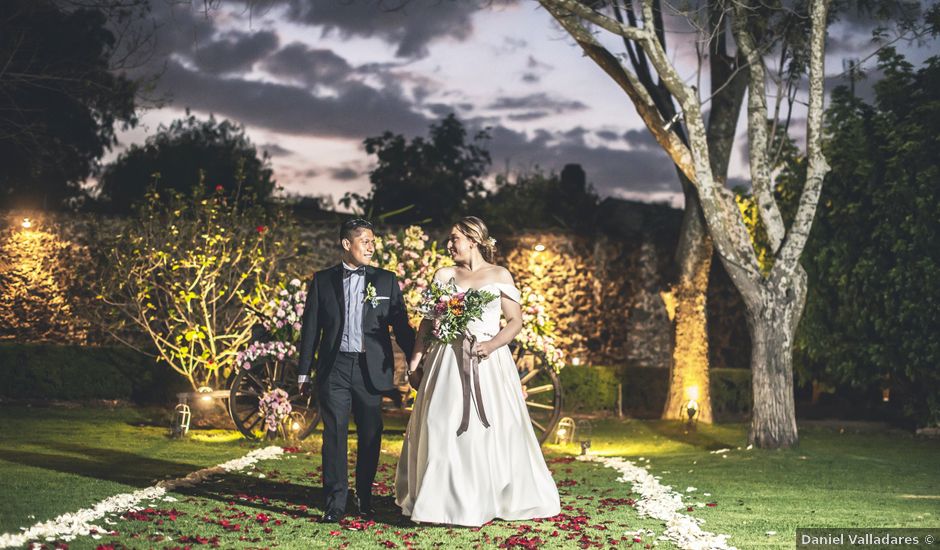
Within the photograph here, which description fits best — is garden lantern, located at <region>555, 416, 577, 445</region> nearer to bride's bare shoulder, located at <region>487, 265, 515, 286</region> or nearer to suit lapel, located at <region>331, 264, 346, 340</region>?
bride's bare shoulder, located at <region>487, 265, 515, 286</region>

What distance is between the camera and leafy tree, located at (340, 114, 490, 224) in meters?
25.4

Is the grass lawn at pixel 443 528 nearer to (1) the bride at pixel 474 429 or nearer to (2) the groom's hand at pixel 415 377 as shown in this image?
(1) the bride at pixel 474 429

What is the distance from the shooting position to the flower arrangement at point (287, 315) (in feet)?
33.1

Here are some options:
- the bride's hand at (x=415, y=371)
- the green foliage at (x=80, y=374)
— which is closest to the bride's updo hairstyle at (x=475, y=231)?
the bride's hand at (x=415, y=371)

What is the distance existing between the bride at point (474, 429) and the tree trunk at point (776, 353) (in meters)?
4.80

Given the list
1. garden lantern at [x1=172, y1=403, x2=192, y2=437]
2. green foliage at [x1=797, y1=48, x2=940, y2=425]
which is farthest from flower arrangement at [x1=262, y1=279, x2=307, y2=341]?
green foliage at [x1=797, y1=48, x2=940, y2=425]

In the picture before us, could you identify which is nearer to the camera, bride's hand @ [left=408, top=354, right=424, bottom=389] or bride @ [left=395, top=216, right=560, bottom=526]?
bride @ [left=395, top=216, right=560, bottom=526]

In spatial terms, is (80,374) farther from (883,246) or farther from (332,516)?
(883,246)

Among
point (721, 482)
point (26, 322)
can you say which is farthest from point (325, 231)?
point (721, 482)

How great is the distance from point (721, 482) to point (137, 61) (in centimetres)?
850

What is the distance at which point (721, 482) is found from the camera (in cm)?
799

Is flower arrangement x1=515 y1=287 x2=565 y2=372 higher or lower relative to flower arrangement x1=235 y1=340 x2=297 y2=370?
higher

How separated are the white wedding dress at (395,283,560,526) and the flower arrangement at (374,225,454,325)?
447cm

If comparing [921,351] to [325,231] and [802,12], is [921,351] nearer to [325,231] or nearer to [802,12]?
[802,12]
